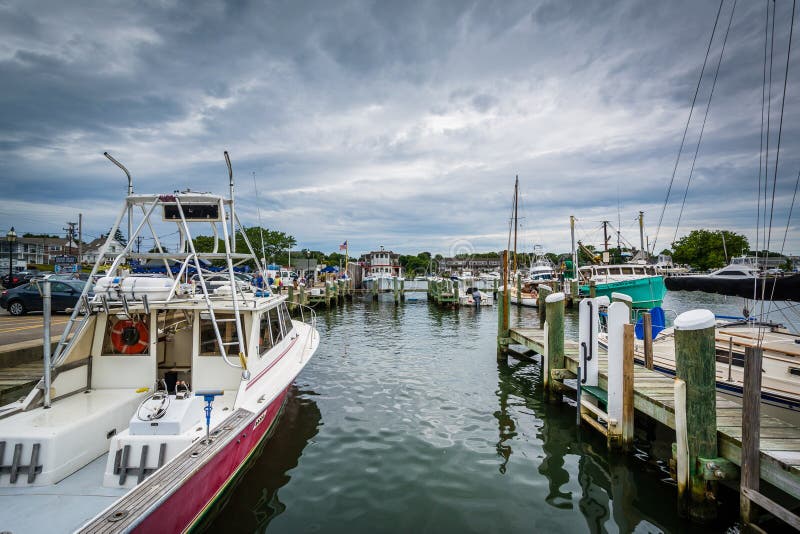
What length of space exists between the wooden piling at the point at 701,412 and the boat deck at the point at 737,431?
0.24 meters

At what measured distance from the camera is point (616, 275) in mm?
32188

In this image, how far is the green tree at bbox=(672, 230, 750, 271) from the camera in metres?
70.0

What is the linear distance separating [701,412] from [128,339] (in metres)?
8.11

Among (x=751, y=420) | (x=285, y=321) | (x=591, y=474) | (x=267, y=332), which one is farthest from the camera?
(x=285, y=321)

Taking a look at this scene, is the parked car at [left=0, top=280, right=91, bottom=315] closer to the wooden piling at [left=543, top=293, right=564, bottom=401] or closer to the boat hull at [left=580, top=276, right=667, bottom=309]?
the wooden piling at [left=543, top=293, right=564, bottom=401]

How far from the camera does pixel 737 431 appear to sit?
5.02m

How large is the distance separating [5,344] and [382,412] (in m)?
9.96

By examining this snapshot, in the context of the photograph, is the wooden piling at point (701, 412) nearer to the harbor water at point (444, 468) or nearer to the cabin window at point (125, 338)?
the harbor water at point (444, 468)

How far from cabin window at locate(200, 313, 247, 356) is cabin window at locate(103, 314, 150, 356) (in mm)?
794

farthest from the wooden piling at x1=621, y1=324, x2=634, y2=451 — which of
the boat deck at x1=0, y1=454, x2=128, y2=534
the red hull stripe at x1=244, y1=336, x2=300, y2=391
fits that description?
the boat deck at x1=0, y1=454, x2=128, y2=534

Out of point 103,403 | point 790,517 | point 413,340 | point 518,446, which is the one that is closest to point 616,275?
point 413,340

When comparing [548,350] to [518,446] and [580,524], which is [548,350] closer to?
[518,446]

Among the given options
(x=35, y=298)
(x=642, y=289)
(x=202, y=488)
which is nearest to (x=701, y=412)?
(x=202, y=488)

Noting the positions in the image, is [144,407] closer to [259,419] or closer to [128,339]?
[259,419]
